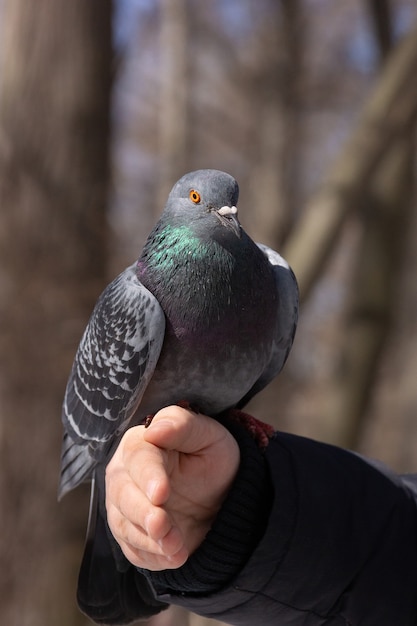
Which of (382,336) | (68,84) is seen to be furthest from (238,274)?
(382,336)

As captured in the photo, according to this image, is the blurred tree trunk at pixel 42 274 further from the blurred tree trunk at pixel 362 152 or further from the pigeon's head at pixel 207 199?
the pigeon's head at pixel 207 199

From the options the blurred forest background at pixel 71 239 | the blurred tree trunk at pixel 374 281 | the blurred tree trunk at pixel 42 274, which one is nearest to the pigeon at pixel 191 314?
the blurred forest background at pixel 71 239

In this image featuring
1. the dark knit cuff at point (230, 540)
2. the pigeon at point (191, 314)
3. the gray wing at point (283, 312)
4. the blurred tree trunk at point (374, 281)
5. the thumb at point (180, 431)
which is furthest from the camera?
the blurred tree trunk at point (374, 281)

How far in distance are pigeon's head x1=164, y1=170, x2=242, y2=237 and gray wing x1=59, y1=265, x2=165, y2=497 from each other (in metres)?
0.31

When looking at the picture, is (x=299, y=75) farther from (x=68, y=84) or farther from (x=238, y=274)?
(x=238, y=274)

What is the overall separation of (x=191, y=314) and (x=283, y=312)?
482 mm

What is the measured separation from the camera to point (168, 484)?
2090 mm

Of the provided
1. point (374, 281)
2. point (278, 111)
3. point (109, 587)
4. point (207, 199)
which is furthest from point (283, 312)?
point (278, 111)

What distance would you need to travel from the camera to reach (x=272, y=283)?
8.80 feet

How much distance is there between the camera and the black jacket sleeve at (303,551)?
246 cm

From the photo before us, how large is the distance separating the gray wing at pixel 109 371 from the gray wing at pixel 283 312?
1.76ft

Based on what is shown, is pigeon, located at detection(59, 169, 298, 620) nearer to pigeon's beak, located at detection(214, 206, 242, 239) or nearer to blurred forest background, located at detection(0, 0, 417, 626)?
pigeon's beak, located at detection(214, 206, 242, 239)

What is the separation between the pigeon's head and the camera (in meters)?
2.56

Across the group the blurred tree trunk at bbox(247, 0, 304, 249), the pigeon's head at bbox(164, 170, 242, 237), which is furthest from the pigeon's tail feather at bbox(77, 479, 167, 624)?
the blurred tree trunk at bbox(247, 0, 304, 249)
